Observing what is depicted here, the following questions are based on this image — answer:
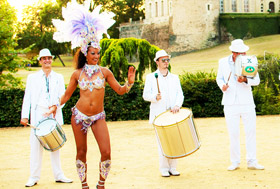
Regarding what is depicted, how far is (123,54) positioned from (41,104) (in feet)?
37.4

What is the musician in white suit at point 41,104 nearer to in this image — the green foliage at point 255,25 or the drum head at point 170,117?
the drum head at point 170,117

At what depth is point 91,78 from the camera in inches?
215

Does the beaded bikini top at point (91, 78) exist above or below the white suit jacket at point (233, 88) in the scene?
above

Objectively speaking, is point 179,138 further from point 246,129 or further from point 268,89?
point 268,89

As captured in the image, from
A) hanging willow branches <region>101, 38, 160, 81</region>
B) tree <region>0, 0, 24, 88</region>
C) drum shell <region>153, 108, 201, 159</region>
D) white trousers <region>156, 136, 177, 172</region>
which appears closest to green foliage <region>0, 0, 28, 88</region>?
tree <region>0, 0, 24, 88</region>

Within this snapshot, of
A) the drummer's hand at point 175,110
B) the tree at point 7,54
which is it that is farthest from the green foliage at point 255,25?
the drummer's hand at point 175,110

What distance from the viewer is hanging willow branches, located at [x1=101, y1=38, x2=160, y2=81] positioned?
1741 centimetres

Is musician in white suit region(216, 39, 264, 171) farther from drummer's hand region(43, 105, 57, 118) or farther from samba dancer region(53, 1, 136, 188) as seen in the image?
drummer's hand region(43, 105, 57, 118)

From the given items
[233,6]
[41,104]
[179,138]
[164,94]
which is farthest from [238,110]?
[233,6]

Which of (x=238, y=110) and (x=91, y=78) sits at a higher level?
(x=91, y=78)

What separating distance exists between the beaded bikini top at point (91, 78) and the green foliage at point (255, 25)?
2025 inches

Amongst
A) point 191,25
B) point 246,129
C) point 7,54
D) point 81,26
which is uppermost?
point 191,25

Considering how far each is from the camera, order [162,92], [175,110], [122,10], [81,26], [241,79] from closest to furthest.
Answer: [81,26]
[175,110]
[241,79]
[162,92]
[122,10]

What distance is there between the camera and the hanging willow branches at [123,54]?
17.4 m
